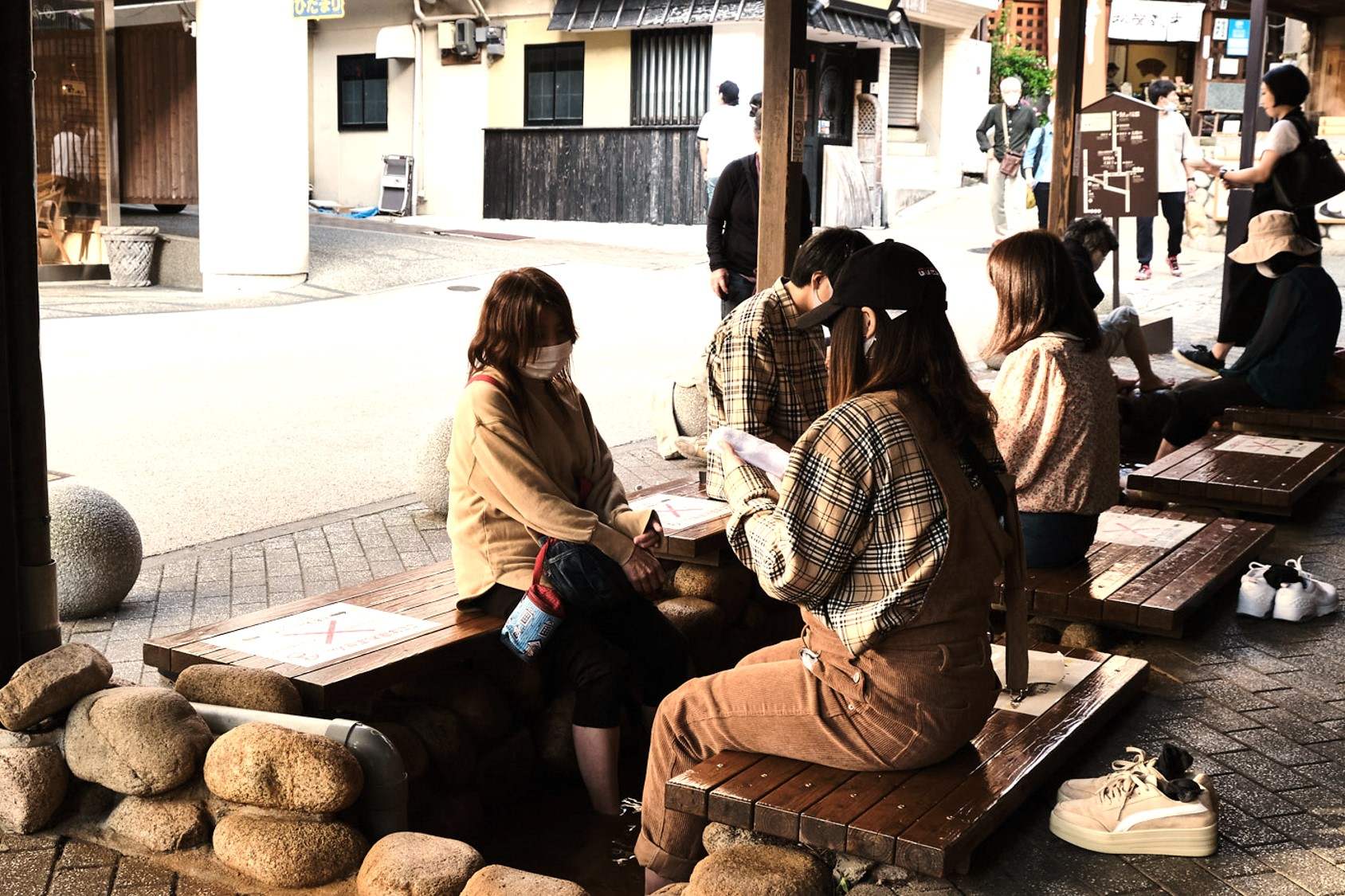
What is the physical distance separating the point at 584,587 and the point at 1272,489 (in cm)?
357

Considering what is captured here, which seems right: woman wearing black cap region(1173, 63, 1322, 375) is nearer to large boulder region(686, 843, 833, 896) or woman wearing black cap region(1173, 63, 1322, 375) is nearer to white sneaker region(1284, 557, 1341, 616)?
white sneaker region(1284, 557, 1341, 616)

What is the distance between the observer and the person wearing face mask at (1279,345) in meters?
7.73

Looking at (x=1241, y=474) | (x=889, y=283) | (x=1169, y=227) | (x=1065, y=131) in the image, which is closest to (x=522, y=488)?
(x=889, y=283)

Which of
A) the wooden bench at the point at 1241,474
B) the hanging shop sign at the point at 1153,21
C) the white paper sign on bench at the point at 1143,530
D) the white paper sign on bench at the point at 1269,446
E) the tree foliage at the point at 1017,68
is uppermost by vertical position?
the hanging shop sign at the point at 1153,21

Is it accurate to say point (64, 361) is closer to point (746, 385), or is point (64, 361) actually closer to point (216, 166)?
point (216, 166)

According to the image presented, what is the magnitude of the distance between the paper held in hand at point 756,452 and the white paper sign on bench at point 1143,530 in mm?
2465

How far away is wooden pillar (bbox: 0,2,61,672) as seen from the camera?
13.7 feet

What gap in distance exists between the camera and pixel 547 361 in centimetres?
451

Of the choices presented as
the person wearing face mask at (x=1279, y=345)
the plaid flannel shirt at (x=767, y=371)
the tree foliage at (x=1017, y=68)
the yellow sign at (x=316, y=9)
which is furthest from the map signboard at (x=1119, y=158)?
the tree foliage at (x=1017, y=68)

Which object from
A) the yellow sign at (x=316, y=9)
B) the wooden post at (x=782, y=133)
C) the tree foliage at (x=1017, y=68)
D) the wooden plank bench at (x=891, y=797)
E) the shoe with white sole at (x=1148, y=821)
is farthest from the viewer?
the tree foliage at (x=1017, y=68)

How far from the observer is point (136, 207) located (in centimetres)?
2605

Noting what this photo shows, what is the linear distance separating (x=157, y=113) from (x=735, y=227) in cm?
1307

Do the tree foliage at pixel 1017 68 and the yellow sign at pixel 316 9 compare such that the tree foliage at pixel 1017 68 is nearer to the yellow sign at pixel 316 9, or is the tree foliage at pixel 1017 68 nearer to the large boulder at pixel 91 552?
the yellow sign at pixel 316 9

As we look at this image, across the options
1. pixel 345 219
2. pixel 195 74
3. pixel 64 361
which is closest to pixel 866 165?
pixel 345 219
